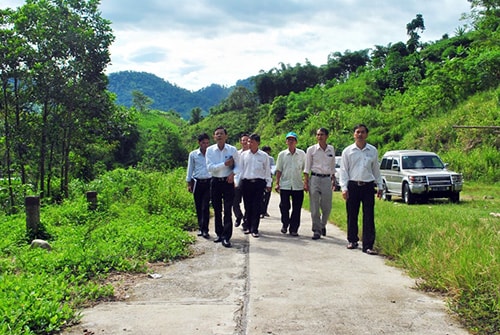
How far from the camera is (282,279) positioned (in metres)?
5.23

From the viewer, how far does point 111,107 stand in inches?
711

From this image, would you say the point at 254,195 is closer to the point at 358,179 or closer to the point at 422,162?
the point at 358,179

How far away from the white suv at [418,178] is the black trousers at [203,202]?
747 centimetres

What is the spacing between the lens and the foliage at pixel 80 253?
3.94 metres

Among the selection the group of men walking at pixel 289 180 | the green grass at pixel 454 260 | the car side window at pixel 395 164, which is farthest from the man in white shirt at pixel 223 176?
the car side window at pixel 395 164

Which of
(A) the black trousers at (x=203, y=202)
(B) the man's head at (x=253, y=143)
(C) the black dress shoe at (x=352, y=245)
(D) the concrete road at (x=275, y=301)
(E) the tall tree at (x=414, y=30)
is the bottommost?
(D) the concrete road at (x=275, y=301)

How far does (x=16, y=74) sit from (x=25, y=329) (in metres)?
13.9

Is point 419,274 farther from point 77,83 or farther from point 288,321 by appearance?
point 77,83

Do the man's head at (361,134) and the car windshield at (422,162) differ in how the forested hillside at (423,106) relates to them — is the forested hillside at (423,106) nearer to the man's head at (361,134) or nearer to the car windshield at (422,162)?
the car windshield at (422,162)

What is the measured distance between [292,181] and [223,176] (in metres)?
1.39

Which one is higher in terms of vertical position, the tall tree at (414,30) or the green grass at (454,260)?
the tall tree at (414,30)

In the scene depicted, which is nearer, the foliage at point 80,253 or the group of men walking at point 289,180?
the foliage at point 80,253

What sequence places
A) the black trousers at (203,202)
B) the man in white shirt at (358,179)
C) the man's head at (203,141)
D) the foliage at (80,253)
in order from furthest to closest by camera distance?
the man's head at (203,141) < the black trousers at (203,202) < the man in white shirt at (358,179) < the foliage at (80,253)

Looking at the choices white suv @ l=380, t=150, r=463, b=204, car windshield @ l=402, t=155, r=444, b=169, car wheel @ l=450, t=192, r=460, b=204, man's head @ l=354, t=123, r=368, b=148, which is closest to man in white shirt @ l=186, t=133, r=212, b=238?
man's head @ l=354, t=123, r=368, b=148
